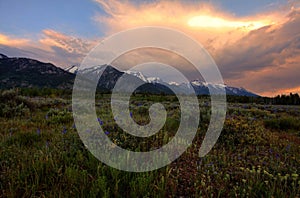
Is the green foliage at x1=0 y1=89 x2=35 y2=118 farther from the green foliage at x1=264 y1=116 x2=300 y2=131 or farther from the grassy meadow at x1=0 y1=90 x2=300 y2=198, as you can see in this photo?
the green foliage at x1=264 y1=116 x2=300 y2=131

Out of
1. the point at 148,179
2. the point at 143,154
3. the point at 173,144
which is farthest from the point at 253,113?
the point at 148,179

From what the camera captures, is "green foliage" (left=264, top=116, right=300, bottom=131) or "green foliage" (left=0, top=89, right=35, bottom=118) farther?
"green foliage" (left=0, top=89, right=35, bottom=118)

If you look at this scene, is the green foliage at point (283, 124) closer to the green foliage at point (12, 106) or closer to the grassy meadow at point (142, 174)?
the grassy meadow at point (142, 174)

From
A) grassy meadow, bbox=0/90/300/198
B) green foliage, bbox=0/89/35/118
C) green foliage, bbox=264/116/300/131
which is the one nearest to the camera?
grassy meadow, bbox=0/90/300/198

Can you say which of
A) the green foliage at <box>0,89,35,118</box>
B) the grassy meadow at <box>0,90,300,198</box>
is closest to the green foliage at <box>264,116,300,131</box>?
the grassy meadow at <box>0,90,300,198</box>

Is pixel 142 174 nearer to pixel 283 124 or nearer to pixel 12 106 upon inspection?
pixel 283 124

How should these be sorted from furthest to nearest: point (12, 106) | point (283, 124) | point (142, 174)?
1. point (12, 106)
2. point (283, 124)
3. point (142, 174)

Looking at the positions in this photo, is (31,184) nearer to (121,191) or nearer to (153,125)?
(121,191)

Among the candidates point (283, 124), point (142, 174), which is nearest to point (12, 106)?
point (142, 174)

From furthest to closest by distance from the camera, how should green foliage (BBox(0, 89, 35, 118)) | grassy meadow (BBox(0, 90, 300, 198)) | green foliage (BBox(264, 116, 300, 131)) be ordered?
1. green foliage (BBox(0, 89, 35, 118))
2. green foliage (BBox(264, 116, 300, 131))
3. grassy meadow (BBox(0, 90, 300, 198))

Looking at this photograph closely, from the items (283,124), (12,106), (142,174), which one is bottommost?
(142,174)

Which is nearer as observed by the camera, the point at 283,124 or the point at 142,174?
the point at 142,174

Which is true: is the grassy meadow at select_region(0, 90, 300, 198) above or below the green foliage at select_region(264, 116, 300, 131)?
below

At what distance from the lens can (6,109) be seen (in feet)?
29.0
